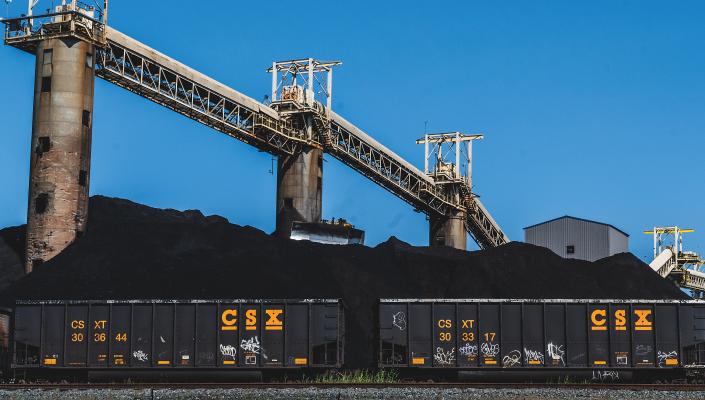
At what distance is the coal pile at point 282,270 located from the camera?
38719 mm

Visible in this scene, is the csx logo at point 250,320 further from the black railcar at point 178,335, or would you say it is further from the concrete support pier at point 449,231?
the concrete support pier at point 449,231

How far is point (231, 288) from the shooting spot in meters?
38.8

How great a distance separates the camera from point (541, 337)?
27188 millimetres

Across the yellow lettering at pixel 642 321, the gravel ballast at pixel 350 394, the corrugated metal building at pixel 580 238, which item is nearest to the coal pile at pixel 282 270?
the gravel ballast at pixel 350 394

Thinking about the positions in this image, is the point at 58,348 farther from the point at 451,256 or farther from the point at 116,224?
the point at 451,256

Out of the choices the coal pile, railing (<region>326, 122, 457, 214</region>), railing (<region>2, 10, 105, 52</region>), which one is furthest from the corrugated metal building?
railing (<region>2, 10, 105, 52</region>)

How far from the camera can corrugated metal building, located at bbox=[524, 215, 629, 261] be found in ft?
237

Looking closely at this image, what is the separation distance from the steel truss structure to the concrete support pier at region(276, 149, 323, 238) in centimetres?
89

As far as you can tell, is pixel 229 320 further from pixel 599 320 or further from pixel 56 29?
pixel 56 29

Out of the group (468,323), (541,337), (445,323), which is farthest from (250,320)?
(541,337)

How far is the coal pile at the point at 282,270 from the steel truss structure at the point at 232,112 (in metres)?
6.74

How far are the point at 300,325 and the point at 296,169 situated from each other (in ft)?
109

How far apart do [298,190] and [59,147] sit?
19.0 metres

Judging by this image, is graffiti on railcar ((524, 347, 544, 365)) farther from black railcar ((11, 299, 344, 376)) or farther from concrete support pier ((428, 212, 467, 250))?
concrete support pier ((428, 212, 467, 250))
